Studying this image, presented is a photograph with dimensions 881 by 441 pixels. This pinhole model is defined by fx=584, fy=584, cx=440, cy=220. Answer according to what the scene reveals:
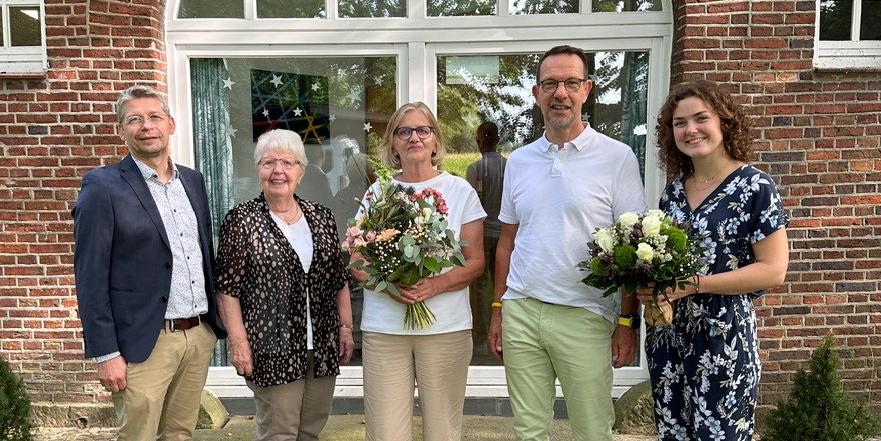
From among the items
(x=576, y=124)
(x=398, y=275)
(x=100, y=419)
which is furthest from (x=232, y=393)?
(x=576, y=124)

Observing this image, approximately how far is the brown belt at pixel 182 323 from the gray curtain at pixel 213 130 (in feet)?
7.04

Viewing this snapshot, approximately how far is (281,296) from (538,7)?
3134 mm

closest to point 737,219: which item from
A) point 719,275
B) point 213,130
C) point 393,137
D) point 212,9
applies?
point 719,275

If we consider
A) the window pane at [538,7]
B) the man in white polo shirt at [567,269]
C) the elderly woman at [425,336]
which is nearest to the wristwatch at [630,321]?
the man in white polo shirt at [567,269]

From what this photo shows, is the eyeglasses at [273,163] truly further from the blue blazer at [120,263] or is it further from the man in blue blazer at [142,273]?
the blue blazer at [120,263]

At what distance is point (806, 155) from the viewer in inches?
167

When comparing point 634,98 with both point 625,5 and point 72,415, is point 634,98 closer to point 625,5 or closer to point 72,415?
point 625,5

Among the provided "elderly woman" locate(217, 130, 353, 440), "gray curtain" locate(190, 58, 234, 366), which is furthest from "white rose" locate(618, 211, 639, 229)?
"gray curtain" locate(190, 58, 234, 366)

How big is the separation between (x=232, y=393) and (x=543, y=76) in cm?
378

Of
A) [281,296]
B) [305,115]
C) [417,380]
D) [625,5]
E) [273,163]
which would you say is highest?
[625,5]

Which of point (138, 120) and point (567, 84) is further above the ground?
point (567, 84)

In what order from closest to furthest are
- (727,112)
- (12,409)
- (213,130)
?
(727,112) → (12,409) → (213,130)

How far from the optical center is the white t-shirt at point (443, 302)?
9.62ft

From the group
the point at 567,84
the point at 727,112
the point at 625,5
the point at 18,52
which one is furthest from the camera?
the point at 625,5
